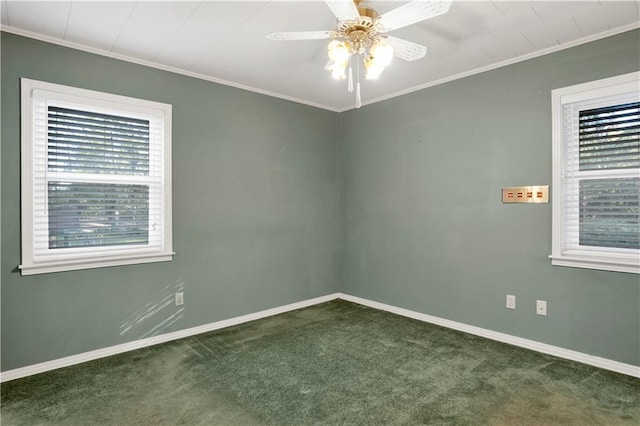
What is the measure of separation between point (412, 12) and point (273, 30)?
3.69 feet

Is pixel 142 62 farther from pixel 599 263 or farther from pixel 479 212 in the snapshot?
pixel 599 263

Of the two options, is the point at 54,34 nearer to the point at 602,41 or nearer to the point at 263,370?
the point at 263,370

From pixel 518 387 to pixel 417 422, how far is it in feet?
2.82

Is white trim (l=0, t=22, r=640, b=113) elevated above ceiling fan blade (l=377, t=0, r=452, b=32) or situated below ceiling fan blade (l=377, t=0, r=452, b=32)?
above

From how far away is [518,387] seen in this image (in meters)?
2.48

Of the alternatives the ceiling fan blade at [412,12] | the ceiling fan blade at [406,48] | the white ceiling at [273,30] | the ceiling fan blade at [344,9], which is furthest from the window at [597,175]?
the ceiling fan blade at [344,9]

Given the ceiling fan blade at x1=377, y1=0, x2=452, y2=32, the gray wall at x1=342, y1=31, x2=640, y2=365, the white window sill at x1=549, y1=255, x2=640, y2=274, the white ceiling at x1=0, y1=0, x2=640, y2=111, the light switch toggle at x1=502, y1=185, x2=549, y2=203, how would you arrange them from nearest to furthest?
1. the ceiling fan blade at x1=377, y1=0, x2=452, y2=32
2. the white ceiling at x1=0, y1=0, x2=640, y2=111
3. the white window sill at x1=549, y1=255, x2=640, y2=274
4. the gray wall at x1=342, y1=31, x2=640, y2=365
5. the light switch toggle at x1=502, y1=185, x2=549, y2=203

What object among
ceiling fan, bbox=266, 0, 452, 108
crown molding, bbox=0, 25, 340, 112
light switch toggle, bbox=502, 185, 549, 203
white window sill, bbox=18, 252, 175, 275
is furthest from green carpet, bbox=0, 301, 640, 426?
crown molding, bbox=0, 25, 340, 112

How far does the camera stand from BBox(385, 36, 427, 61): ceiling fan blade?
208 cm

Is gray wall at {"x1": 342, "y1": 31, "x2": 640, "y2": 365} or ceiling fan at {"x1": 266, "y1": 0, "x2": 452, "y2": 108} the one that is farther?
gray wall at {"x1": 342, "y1": 31, "x2": 640, "y2": 365}

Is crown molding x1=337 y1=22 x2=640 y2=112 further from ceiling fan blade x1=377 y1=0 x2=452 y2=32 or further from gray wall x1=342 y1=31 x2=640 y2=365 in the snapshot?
ceiling fan blade x1=377 y1=0 x2=452 y2=32

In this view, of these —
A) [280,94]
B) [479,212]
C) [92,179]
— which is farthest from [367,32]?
[92,179]

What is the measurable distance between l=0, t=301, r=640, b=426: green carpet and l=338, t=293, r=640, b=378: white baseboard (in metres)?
0.09

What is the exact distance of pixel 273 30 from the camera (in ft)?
8.46
